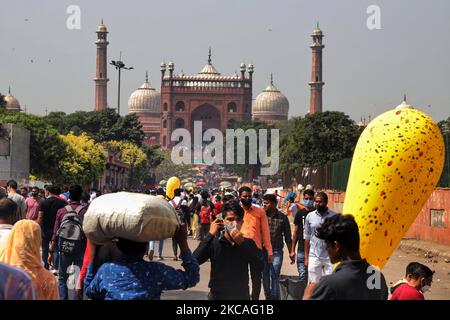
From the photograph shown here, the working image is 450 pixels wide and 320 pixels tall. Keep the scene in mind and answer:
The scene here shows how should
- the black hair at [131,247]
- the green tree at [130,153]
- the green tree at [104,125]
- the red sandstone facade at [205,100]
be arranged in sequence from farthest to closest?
the red sandstone facade at [205,100] → the green tree at [104,125] → the green tree at [130,153] → the black hair at [131,247]

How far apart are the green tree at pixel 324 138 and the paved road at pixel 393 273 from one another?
4142 centimetres

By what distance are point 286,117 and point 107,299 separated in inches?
6059

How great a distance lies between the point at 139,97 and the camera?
159625mm

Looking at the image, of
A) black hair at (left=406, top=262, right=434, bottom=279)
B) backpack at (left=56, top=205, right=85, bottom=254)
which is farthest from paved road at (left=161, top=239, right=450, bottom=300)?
black hair at (left=406, top=262, right=434, bottom=279)

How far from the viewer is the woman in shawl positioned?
18.5ft

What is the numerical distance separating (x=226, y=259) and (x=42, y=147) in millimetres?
44494

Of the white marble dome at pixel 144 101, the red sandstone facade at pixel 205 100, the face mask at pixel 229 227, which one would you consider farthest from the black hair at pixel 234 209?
the white marble dome at pixel 144 101

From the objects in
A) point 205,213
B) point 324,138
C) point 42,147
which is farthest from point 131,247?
point 324,138

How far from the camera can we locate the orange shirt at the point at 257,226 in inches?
407

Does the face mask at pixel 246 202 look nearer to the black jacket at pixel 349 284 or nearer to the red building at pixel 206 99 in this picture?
the black jacket at pixel 349 284

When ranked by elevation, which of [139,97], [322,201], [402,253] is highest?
[139,97]

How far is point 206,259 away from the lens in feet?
24.5
